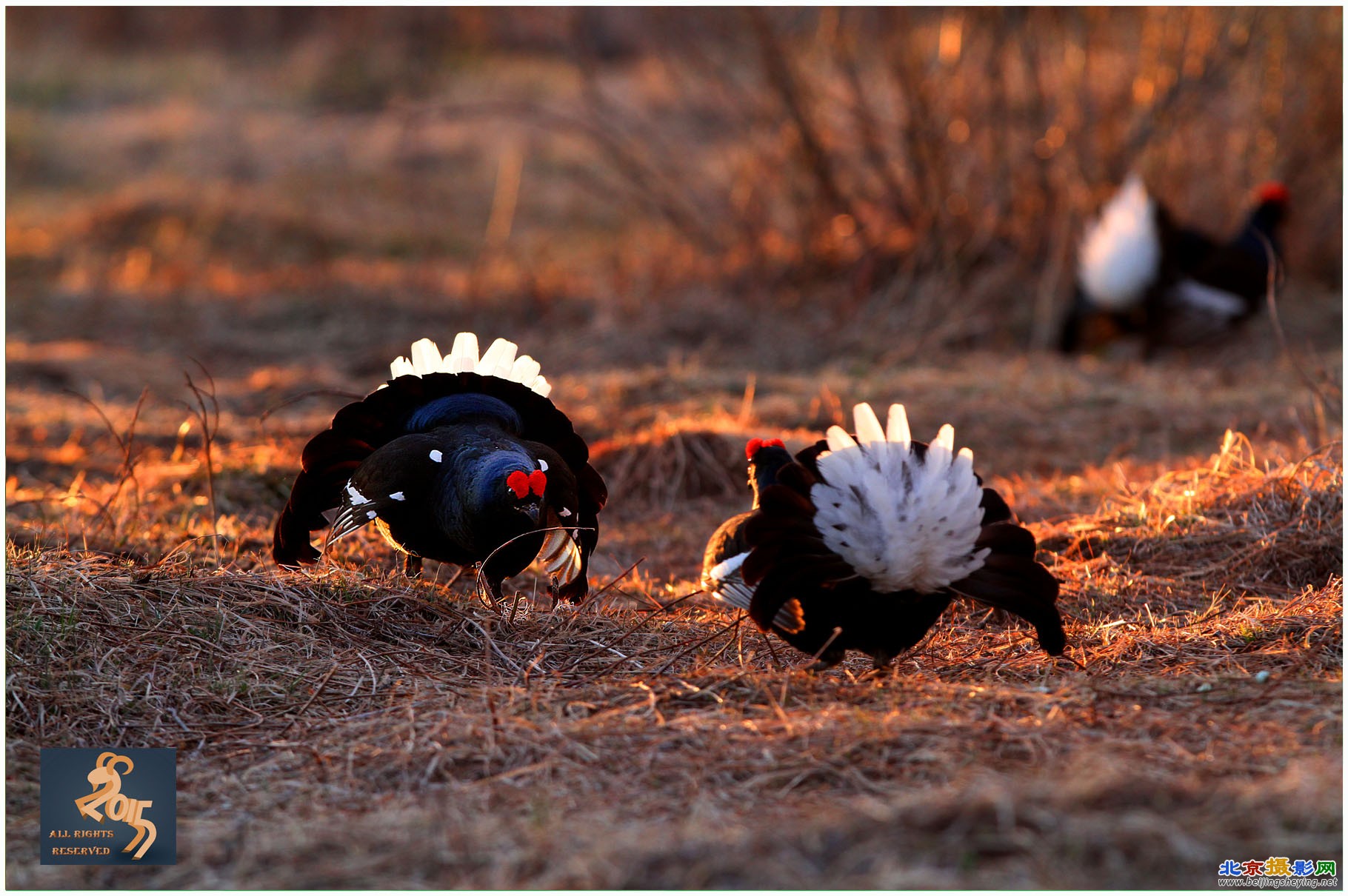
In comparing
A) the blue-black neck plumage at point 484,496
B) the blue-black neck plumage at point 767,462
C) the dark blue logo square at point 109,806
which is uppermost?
the blue-black neck plumage at point 767,462

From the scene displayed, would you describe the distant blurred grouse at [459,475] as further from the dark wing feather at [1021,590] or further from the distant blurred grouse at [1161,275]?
the distant blurred grouse at [1161,275]

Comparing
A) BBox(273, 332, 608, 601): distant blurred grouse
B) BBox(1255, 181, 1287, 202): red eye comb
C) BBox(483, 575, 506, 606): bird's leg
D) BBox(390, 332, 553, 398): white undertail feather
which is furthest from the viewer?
BBox(1255, 181, 1287, 202): red eye comb

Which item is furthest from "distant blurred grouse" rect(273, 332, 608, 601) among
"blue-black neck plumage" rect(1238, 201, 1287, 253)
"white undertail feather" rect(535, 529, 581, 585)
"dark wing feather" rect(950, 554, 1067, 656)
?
"blue-black neck plumage" rect(1238, 201, 1287, 253)

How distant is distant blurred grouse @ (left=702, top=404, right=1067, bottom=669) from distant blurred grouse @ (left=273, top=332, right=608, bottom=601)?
0.74 meters

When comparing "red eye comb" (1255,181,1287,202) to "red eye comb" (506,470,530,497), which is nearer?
"red eye comb" (506,470,530,497)

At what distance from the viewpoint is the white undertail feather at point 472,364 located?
4.07 metres

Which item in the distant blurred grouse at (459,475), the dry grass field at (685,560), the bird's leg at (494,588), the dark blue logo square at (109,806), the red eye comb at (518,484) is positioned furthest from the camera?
the bird's leg at (494,588)

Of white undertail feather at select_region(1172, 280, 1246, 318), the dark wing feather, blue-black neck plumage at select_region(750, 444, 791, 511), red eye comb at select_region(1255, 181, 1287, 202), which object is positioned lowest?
the dark wing feather

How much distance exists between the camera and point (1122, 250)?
8.84 meters

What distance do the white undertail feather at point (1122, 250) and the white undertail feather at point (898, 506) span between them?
6.50m

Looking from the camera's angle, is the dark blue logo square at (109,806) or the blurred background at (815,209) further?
the blurred background at (815,209)

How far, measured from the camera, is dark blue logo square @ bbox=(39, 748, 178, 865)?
2.47 m

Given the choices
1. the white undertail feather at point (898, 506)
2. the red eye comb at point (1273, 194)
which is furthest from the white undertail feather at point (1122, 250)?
the white undertail feather at point (898, 506)

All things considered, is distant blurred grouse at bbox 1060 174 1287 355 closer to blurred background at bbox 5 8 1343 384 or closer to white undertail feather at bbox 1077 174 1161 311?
white undertail feather at bbox 1077 174 1161 311
